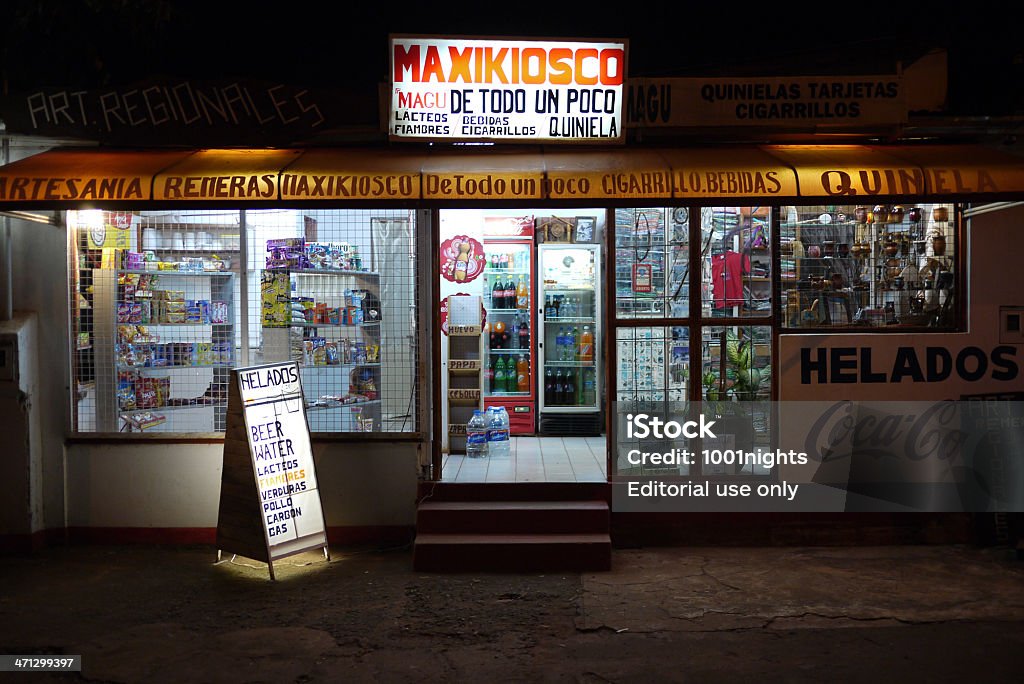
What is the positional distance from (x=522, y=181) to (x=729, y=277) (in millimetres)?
2455

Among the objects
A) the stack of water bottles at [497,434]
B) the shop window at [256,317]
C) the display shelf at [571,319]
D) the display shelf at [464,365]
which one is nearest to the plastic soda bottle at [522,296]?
the display shelf at [571,319]

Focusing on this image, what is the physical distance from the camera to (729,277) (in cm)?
815

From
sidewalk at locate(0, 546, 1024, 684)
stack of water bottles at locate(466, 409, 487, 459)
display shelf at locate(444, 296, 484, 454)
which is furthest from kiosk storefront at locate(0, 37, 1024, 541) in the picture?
display shelf at locate(444, 296, 484, 454)

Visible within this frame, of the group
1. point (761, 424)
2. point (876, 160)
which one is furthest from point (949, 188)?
point (761, 424)

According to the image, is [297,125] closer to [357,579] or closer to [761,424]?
[357,579]

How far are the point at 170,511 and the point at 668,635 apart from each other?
190 inches

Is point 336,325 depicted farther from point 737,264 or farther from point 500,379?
point 737,264

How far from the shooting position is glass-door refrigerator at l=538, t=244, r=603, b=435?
11.0 metres

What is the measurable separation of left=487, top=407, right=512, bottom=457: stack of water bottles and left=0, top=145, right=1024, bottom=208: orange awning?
3.27 metres

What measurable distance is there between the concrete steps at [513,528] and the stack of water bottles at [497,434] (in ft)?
5.19

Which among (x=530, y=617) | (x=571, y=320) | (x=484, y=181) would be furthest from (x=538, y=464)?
(x=484, y=181)

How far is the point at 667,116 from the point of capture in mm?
7773

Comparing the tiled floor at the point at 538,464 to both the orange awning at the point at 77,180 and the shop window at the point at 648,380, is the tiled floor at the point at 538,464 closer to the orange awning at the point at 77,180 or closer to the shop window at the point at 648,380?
the shop window at the point at 648,380

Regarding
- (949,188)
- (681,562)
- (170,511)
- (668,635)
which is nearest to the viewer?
(668,635)
